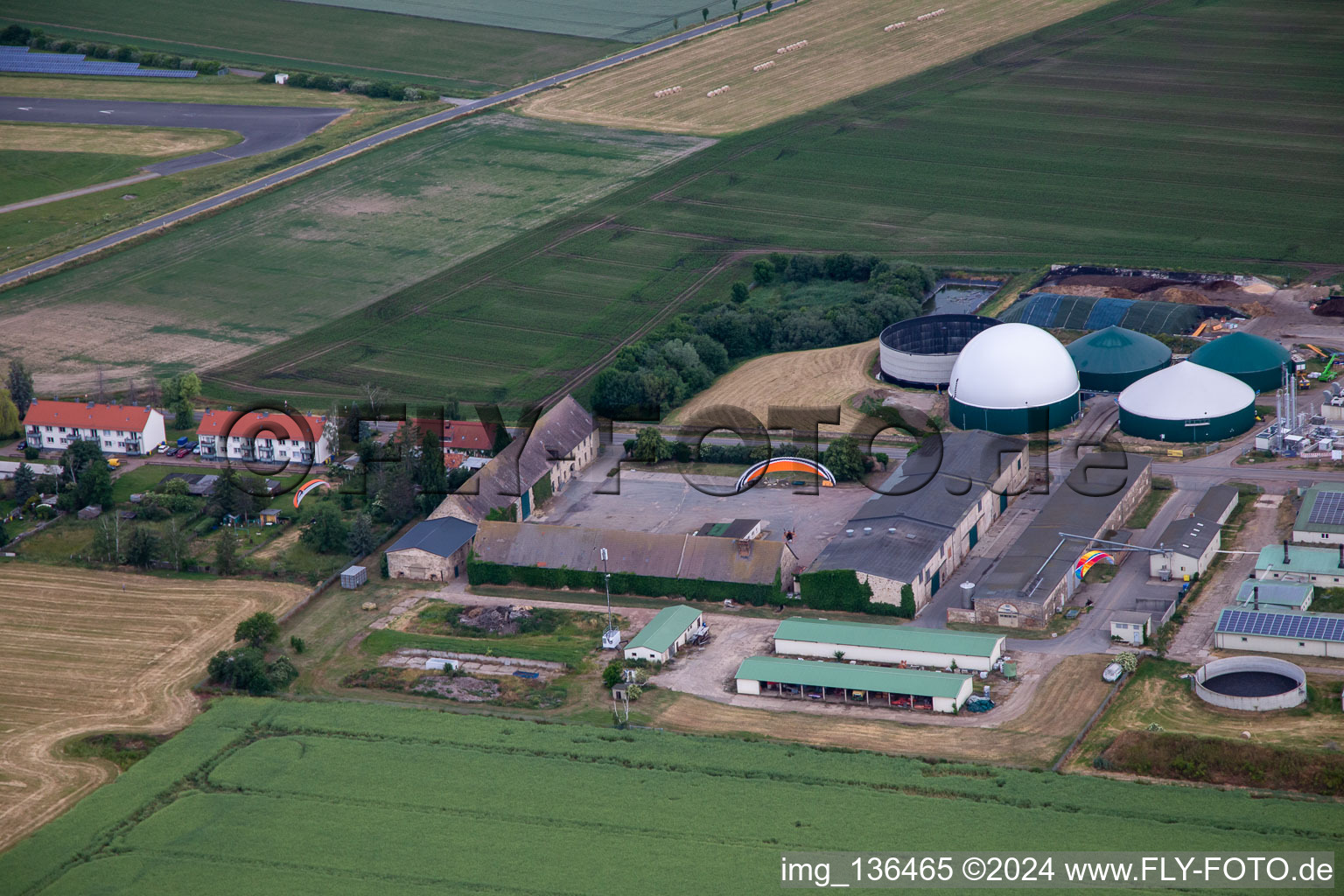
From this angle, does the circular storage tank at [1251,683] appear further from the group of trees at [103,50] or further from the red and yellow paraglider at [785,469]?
the group of trees at [103,50]

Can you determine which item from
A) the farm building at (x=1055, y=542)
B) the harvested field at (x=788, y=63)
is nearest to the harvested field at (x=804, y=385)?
the farm building at (x=1055, y=542)

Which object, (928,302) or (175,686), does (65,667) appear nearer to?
(175,686)

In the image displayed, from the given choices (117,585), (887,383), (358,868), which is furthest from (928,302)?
(358,868)

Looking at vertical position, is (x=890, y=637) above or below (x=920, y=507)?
below

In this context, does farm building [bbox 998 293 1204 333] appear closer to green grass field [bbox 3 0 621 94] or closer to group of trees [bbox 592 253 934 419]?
group of trees [bbox 592 253 934 419]

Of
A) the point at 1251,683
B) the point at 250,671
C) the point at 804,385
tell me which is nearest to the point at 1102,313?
the point at 804,385

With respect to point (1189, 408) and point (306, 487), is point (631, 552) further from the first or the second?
point (1189, 408)
